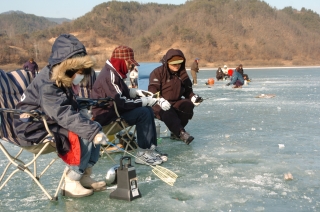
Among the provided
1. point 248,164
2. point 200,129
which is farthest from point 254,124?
point 248,164

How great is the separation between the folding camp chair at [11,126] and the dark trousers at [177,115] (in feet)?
6.37

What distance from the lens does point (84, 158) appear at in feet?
10.9

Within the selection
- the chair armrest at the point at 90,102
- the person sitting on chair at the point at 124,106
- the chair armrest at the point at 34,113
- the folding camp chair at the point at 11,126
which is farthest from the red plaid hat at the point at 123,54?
the chair armrest at the point at 34,113

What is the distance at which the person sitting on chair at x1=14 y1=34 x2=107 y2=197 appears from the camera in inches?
122

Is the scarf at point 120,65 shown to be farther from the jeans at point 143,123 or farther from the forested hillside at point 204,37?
the forested hillside at point 204,37

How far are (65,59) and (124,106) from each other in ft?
4.37

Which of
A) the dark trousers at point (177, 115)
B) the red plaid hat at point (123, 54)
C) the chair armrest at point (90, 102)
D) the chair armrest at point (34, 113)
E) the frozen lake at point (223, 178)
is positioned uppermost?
the red plaid hat at point (123, 54)

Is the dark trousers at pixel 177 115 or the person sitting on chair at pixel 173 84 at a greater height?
the person sitting on chair at pixel 173 84

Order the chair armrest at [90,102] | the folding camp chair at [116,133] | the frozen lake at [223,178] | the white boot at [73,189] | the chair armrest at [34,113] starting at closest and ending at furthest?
the chair armrest at [34,113]
the frozen lake at [223,178]
the white boot at [73,189]
the chair armrest at [90,102]
the folding camp chair at [116,133]

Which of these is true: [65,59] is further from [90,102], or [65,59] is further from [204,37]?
[204,37]

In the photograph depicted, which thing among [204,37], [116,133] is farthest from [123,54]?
[204,37]

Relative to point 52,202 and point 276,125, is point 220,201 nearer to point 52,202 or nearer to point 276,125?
point 52,202

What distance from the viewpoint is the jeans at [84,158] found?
328 centimetres

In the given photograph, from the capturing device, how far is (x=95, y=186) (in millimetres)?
3537
